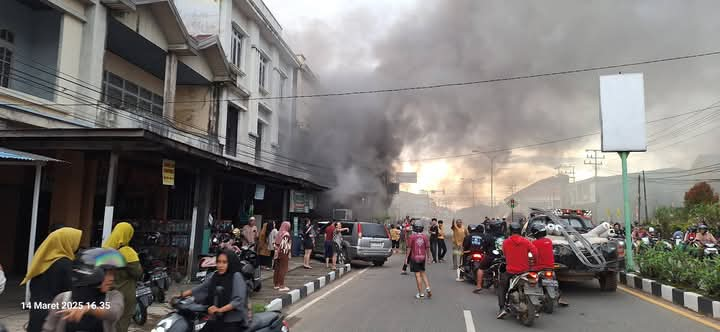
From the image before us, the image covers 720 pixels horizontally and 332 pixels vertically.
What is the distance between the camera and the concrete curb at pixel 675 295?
6.64 m

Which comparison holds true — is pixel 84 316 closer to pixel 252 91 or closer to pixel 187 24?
pixel 187 24

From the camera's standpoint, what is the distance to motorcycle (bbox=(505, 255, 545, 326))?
5.83 m

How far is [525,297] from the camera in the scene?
595 cm

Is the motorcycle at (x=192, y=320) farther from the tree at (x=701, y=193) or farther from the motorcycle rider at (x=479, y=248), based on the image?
the tree at (x=701, y=193)

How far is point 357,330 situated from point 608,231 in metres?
6.08

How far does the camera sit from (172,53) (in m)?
13.5

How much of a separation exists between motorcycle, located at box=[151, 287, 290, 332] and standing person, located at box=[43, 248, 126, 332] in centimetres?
62

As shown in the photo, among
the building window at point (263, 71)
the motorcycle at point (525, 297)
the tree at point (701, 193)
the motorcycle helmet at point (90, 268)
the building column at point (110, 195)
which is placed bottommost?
the motorcycle at point (525, 297)

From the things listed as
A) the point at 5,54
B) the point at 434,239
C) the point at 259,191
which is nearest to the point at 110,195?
the point at 5,54

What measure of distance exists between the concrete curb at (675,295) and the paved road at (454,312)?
1.49ft

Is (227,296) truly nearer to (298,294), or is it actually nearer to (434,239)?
(298,294)

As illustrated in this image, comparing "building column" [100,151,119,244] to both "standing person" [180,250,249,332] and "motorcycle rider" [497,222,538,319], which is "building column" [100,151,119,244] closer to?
"standing person" [180,250,249,332]

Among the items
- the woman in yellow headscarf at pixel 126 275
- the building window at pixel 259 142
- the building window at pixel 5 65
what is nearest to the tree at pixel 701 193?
the building window at pixel 259 142

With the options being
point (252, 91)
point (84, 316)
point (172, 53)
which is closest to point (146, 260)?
point (84, 316)
